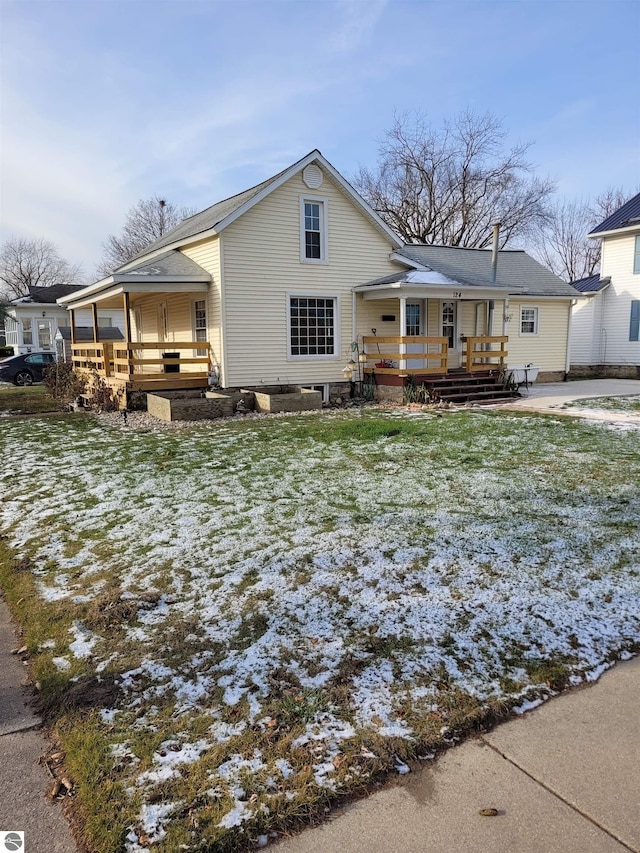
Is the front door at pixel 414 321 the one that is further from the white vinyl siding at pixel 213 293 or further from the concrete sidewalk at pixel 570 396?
the white vinyl siding at pixel 213 293

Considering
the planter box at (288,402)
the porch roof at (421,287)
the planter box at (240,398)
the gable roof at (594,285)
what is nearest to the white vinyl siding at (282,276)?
the planter box at (240,398)

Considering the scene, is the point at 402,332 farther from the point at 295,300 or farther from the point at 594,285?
the point at 594,285

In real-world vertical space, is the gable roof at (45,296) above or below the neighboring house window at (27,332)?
above

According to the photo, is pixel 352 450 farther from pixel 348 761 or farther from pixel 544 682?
pixel 348 761

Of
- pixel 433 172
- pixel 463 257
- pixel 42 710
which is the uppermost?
pixel 433 172

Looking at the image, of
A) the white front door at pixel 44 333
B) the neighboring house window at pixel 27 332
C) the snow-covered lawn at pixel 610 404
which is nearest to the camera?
the snow-covered lawn at pixel 610 404

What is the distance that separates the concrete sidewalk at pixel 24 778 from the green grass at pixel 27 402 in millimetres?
12620

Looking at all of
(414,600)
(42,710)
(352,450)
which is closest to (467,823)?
(414,600)

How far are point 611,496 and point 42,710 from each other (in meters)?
5.28

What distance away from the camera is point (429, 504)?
5.69 metres

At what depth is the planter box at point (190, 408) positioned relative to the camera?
12125 millimetres

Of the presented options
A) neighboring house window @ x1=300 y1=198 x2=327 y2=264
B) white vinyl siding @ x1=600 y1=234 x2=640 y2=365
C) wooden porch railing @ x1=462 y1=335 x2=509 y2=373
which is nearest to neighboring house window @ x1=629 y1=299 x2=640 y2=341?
white vinyl siding @ x1=600 y1=234 x2=640 y2=365

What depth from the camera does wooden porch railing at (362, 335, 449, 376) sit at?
48.7ft

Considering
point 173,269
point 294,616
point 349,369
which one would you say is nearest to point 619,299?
point 349,369
